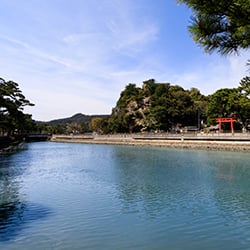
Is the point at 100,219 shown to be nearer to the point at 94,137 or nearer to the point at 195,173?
the point at 195,173

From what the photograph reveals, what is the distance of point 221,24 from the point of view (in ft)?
15.8

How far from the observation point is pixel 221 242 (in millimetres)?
7871

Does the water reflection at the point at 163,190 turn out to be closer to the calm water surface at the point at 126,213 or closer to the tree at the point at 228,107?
the calm water surface at the point at 126,213

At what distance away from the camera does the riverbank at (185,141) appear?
37.7 metres

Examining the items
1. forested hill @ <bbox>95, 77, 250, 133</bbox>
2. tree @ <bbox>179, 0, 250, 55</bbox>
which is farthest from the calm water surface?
forested hill @ <bbox>95, 77, 250, 133</bbox>

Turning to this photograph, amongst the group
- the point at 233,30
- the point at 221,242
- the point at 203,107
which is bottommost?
the point at 221,242

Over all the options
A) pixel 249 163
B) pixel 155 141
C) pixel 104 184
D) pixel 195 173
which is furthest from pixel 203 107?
pixel 104 184

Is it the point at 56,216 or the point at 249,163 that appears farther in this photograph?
the point at 249,163

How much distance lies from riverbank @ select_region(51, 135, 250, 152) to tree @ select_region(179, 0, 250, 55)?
32.9 m

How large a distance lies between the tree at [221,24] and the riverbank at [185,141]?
3293 centimetres

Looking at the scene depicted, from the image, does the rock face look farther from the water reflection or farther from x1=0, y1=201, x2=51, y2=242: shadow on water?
x1=0, y1=201, x2=51, y2=242: shadow on water

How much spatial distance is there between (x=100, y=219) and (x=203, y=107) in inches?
2675

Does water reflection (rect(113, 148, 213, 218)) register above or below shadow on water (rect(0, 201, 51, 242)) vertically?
above

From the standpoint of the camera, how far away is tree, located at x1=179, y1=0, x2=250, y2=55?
4336 mm
